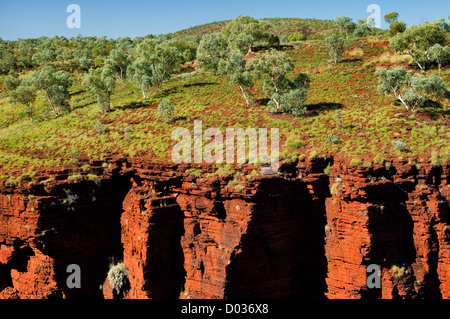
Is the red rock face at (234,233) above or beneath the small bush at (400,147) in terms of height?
beneath

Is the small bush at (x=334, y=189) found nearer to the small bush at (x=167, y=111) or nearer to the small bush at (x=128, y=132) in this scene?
the small bush at (x=128, y=132)

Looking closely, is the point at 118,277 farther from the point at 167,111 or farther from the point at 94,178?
the point at 167,111

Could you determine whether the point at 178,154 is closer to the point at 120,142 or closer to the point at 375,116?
the point at 120,142

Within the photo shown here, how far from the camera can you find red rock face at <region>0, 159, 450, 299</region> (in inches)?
823

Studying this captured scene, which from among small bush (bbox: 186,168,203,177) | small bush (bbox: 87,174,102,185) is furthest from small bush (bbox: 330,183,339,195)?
small bush (bbox: 87,174,102,185)

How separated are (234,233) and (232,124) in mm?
10439

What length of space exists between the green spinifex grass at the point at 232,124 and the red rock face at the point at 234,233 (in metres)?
2.04

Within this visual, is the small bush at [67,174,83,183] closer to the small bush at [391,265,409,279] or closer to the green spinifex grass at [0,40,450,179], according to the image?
the green spinifex grass at [0,40,450,179]

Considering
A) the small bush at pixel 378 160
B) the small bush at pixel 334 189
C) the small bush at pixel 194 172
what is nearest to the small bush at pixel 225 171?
the small bush at pixel 194 172

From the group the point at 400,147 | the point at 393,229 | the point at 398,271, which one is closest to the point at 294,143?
the point at 400,147

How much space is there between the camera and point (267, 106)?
107 ft

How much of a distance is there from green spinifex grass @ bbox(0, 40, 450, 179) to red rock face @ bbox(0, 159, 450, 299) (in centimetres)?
204

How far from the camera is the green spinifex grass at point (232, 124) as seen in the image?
24.4 metres

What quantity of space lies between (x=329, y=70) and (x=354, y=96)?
10.6 metres
